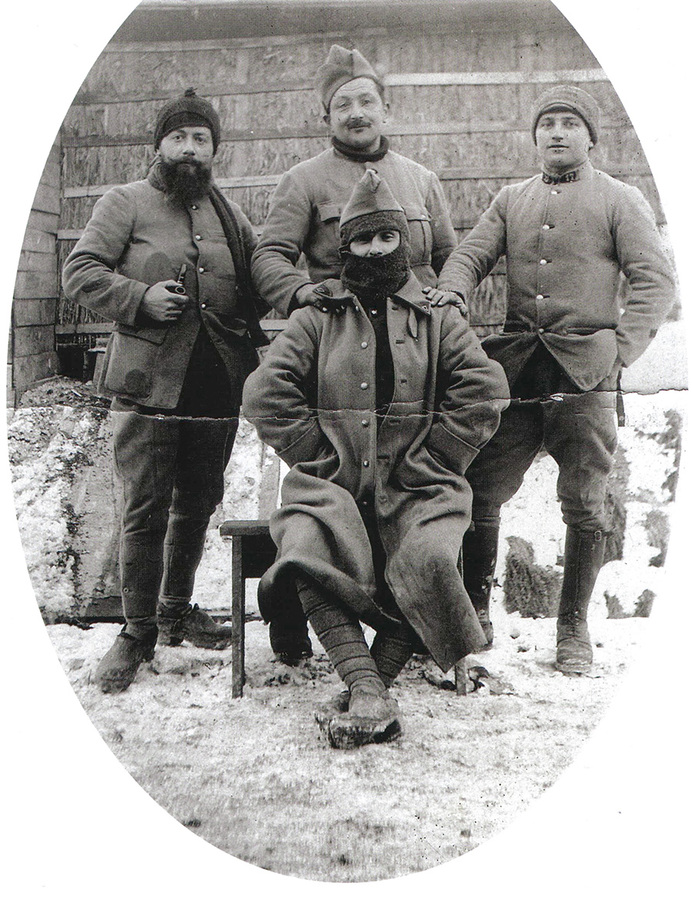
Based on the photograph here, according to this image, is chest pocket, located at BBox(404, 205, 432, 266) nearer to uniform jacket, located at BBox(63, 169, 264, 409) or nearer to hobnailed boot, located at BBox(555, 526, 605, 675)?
uniform jacket, located at BBox(63, 169, 264, 409)

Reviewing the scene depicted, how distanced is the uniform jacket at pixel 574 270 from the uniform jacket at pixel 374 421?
14 cm

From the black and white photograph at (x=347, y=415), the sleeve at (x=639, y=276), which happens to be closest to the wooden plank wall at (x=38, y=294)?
the black and white photograph at (x=347, y=415)

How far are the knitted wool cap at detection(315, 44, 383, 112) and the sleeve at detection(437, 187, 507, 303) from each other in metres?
0.46

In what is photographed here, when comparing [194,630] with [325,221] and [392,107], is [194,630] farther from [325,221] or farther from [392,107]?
[392,107]

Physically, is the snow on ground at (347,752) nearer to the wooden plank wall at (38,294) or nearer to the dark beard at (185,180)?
the wooden plank wall at (38,294)

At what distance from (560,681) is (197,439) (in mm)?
1183

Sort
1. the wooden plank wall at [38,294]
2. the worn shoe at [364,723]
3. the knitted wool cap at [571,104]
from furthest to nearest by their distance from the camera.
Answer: the wooden plank wall at [38,294]
the knitted wool cap at [571,104]
the worn shoe at [364,723]

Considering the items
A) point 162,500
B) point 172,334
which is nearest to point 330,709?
point 162,500

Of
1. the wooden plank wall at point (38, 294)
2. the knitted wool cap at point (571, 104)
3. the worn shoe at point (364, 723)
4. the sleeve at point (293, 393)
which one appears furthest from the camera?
the wooden plank wall at point (38, 294)

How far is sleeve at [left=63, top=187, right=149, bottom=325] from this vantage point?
302 cm

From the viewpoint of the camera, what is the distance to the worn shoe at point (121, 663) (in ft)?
10.0

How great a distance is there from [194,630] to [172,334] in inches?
32.4

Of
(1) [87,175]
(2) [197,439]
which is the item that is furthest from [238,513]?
(1) [87,175]

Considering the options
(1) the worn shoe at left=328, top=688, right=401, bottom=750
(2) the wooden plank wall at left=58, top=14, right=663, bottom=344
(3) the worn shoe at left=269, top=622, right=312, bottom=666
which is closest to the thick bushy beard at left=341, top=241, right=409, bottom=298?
(2) the wooden plank wall at left=58, top=14, right=663, bottom=344
